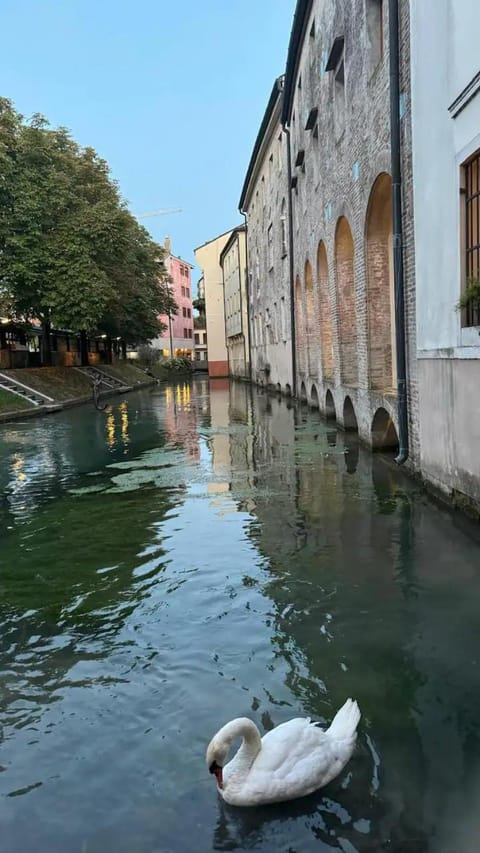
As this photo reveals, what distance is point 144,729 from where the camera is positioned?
359 centimetres

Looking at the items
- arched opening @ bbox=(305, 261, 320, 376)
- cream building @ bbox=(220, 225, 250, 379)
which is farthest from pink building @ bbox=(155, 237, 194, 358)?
arched opening @ bbox=(305, 261, 320, 376)

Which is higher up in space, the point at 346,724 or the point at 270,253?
the point at 270,253

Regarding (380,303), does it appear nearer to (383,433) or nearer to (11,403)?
(383,433)

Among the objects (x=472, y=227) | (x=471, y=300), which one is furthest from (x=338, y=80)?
(x=471, y=300)

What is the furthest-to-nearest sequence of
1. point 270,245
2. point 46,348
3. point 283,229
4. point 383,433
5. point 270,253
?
point 46,348, point 270,245, point 270,253, point 283,229, point 383,433

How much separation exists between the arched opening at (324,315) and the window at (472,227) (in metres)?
10.3

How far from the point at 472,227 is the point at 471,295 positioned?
87cm

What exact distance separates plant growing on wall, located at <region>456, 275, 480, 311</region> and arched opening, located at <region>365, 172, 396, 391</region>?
16.6 ft

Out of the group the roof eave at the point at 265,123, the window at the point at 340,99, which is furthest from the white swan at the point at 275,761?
the roof eave at the point at 265,123

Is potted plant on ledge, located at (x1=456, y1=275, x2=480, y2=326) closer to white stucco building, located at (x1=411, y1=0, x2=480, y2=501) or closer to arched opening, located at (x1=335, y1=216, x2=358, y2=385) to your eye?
white stucco building, located at (x1=411, y1=0, x2=480, y2=501)

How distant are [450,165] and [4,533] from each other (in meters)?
6.37

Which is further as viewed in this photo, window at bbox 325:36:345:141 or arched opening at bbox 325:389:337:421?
arched opening at bbox 325:389:337:421

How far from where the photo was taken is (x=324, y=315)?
58.2 ft

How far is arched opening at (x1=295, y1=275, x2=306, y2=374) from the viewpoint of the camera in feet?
73.0
